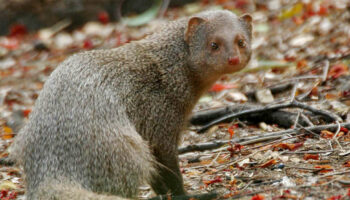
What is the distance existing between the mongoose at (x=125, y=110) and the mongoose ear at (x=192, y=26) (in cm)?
1

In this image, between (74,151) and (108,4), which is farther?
(108,4)

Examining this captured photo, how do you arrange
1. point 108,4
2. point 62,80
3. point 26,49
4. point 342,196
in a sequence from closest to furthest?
point 342,196 < point 62,80 < point 26,49 < point 108,4

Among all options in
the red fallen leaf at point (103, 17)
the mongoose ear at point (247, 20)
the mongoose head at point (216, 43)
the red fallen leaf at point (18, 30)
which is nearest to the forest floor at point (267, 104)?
the red fallen leaf at point (18, 30)

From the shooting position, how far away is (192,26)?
18.9ft

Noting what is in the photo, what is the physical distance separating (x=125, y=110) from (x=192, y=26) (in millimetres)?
1246

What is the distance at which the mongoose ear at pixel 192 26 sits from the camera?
5719 millimetres

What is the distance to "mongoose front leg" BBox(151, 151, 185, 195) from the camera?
18.0ft

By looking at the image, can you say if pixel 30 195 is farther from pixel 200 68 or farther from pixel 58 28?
pixel 58 28

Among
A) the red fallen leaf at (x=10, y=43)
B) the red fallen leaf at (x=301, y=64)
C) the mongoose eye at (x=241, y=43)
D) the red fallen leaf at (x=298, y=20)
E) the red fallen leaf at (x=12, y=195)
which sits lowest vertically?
the red fallen leaf at (x=12, y=195)

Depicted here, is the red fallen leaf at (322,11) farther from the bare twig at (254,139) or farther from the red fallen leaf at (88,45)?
the bare twig at (254,139)

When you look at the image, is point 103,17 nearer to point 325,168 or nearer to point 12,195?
point 12,195

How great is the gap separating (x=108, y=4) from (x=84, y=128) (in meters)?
9.33

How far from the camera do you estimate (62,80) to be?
5.10 m

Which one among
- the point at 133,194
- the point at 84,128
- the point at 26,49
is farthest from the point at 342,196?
the point at 26,49
